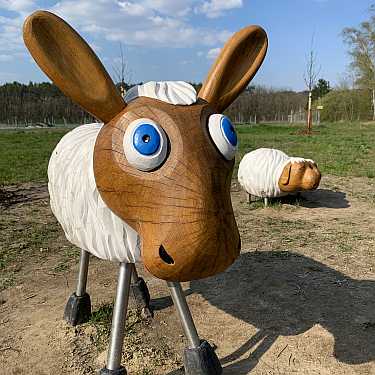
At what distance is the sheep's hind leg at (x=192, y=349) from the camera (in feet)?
7.26

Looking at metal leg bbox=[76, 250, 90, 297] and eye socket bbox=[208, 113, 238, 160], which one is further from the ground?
eye socket bbox=[208, 113, 238, 160]

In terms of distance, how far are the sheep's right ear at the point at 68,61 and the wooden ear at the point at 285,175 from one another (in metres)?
4.31

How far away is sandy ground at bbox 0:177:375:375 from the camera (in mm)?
2492

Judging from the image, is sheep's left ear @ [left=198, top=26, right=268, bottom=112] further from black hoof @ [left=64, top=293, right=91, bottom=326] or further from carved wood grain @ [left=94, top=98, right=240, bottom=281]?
black hoof @ [left=64, top=293, right=91, bottom=326]

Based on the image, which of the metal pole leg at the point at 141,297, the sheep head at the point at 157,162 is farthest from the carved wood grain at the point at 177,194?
the metal pole leg at the point at 141,297

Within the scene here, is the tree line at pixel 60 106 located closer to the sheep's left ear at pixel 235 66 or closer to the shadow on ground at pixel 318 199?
the shadow on ground at pixel 318 199

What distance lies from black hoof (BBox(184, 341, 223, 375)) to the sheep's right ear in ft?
4.36

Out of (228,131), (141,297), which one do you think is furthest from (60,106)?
(228,131)

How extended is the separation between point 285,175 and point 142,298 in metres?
3.20

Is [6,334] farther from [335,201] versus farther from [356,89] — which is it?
[356,89]

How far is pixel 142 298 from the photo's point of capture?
303 cm

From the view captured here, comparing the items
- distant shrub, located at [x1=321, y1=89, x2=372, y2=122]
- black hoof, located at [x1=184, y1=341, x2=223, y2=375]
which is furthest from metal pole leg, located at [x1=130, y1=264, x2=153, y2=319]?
distant shrub, located at [x1=321, y1=89, x2=372, y2=122]

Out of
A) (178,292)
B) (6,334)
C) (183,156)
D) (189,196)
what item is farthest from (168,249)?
(6,334)

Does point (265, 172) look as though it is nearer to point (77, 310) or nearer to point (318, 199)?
point (318, 199)
